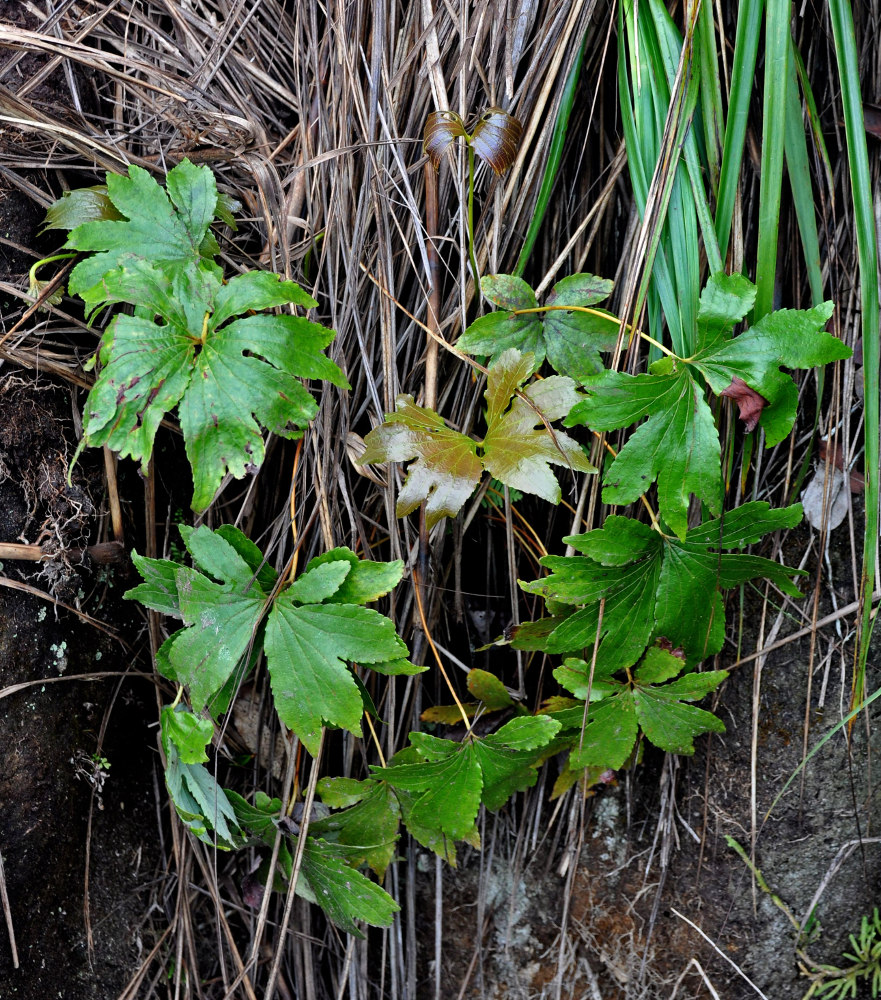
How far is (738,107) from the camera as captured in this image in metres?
1.08

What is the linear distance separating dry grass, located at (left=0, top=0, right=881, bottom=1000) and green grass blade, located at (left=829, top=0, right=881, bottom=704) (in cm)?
11

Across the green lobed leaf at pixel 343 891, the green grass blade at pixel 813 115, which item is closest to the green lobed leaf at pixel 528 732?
the green lobed leaf at pixel 343 891

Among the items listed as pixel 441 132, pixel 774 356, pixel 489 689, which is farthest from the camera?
pixel 489 689

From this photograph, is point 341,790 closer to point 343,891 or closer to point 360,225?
point 343,891

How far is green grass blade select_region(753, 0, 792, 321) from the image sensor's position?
1.06 meters

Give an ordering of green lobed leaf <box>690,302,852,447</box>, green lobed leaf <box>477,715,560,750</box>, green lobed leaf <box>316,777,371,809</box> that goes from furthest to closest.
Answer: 1. green lobed leaf <box>316,777,371,809</box>
2. green lobed leaf <box>477,715,560,750</box>
3. green lobed leaf <box>690,302,852,447</box>

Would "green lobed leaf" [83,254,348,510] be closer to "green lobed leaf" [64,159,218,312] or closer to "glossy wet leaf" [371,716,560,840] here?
"green lobed leaf" [64,159,218,312]

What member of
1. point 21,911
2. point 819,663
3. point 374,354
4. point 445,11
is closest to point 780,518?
point 819,663

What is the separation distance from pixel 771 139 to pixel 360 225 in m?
0.65

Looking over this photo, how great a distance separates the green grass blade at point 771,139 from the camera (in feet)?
3.48

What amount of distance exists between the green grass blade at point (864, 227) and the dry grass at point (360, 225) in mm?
105

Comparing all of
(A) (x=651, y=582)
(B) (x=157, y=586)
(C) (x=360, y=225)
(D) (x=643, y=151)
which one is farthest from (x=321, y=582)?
(D) (x=643, y=151)

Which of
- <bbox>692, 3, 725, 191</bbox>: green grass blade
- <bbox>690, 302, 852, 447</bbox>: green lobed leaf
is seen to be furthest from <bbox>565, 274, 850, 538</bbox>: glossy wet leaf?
<bbox>692, 3, 725, 191</bbox>: green grass blade

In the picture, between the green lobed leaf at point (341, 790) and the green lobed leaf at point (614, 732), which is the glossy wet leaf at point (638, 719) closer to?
the green lobed leaf at point (614, 732)
